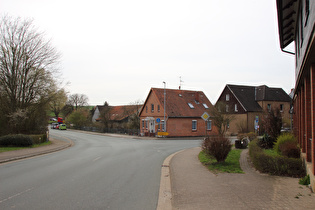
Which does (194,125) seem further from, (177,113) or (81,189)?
(81,189)

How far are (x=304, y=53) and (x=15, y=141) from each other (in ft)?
74.7

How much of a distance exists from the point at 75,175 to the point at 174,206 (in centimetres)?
536

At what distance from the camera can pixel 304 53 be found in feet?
24.1

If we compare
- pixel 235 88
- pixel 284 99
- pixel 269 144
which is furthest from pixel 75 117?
pixel 269 144

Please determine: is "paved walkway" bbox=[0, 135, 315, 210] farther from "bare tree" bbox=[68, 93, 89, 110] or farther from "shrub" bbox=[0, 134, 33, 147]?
"bare tree" bbox=[68, 93, 89, 110]

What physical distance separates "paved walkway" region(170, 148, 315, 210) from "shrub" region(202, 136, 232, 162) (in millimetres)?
1834

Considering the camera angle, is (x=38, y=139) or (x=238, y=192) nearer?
(x=238, y=192)

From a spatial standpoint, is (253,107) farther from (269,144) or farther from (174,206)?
(174,206)

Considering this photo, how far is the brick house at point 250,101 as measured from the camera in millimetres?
45656

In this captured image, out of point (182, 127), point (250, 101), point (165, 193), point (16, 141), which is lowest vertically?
point (165, 193)

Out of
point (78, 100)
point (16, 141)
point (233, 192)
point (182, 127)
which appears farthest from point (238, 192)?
point (78, 100)

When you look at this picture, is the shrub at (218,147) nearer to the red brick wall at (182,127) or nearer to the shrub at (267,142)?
the shrub at (267,142)

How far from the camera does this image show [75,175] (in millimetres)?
10391

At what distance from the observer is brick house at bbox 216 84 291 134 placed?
150 ft
